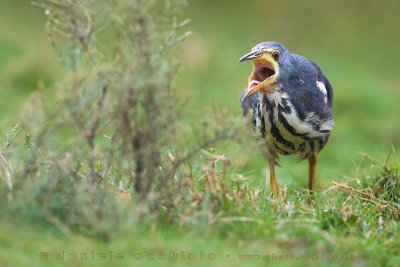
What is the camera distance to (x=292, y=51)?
12969 mm

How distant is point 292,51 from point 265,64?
8.76 metres

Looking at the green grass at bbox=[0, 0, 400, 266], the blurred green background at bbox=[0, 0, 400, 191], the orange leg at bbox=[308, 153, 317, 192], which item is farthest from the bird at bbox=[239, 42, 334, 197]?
the blurred green background at bbox=[0, 0, 400, 191]

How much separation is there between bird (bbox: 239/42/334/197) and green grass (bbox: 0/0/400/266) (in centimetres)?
32

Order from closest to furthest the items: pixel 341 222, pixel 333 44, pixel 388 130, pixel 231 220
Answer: pixel 231 220
pixel 341 222
pixel 388 130
pixel 333 44

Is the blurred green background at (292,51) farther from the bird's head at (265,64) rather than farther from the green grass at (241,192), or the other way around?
the bird's head at (265,64)

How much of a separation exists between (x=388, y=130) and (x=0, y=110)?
Result: 5.16 metres

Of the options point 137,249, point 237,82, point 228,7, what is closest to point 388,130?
point 237,82

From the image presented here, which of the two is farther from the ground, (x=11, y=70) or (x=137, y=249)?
(x=11, y=70)

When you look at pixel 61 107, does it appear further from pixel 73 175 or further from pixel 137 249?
pixel 137 249

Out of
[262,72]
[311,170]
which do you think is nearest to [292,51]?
[311,170]

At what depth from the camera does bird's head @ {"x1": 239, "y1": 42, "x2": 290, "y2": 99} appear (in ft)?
13.8

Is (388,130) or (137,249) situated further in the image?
(388,130)

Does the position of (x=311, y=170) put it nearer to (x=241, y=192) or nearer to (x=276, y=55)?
(x=276, y=55)

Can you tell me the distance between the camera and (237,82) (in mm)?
10438
